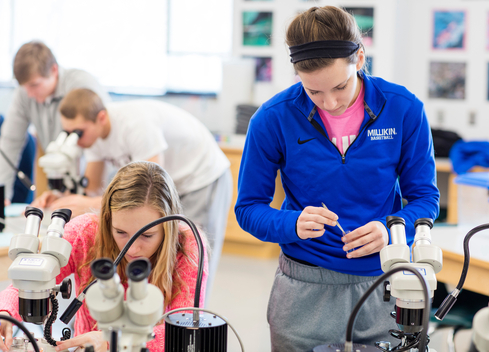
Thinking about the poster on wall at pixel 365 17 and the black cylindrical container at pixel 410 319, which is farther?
the poster on wall at pixel 365 17

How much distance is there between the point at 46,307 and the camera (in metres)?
0.90

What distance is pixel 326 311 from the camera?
3.99 ft

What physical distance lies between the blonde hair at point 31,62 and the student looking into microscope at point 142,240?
1.37 meters

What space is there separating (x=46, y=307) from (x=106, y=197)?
1.34ft

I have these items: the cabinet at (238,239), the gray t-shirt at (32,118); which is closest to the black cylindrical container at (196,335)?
the gray t-shirt at (32,118)

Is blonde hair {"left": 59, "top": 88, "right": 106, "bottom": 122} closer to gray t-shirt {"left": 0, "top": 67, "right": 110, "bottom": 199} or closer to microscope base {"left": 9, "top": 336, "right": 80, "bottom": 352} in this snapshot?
gray t-shirt {"left": 0, "top": 67, "right": 110, "bottom": 199}

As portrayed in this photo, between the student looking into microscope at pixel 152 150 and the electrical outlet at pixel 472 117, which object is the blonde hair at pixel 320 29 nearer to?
the student looking into microscope at pixel 152 150

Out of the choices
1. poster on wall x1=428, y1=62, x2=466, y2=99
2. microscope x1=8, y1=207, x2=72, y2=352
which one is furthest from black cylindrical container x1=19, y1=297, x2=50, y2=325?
poster on wall x1=428, y1=62, x2=466, y2=99

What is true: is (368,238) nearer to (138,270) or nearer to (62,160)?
(138,270)

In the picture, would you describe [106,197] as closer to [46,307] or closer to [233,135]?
[46,307]

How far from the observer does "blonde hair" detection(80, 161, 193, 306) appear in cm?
122

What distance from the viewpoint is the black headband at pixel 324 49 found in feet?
3.47

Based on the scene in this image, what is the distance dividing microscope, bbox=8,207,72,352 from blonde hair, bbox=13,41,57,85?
172 cm

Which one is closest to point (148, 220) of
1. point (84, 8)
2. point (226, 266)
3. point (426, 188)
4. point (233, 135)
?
point (426, 188)
